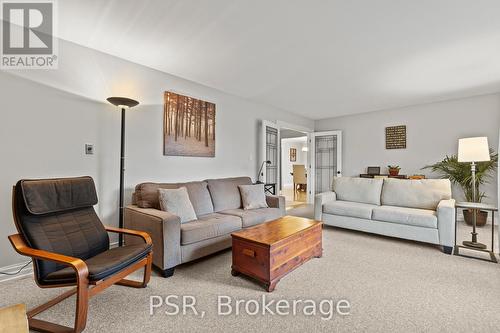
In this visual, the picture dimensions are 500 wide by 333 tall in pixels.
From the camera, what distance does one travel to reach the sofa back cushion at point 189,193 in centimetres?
281

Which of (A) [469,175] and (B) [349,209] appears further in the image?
(A) [469,175]

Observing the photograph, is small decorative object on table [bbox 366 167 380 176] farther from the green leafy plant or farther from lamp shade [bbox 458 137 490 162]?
lamp shade [bbox 458 137 490 162]

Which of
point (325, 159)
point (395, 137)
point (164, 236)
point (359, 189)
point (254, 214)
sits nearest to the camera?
point (164, 236)

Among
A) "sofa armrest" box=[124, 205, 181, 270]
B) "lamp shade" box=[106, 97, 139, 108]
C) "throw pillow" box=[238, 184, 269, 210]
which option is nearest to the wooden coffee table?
"sofa armrest" box=[124, 205, 181, 270]

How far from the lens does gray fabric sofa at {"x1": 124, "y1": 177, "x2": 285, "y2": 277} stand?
7.49 ft

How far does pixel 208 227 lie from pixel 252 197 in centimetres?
116

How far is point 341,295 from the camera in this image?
1.96m

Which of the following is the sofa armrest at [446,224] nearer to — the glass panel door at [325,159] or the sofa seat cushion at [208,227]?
the sofa seat cushion at [208,227]

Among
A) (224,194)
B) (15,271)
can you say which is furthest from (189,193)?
(15,271)

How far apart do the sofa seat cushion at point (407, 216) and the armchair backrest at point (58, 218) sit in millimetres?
3418

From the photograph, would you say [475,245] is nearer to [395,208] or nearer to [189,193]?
[395,208]

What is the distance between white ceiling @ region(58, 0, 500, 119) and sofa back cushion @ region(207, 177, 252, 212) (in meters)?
1.63

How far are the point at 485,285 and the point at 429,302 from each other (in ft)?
2.40

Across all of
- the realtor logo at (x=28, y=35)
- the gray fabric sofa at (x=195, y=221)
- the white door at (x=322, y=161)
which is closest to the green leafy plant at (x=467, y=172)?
the white door at (x=322, y=161)
